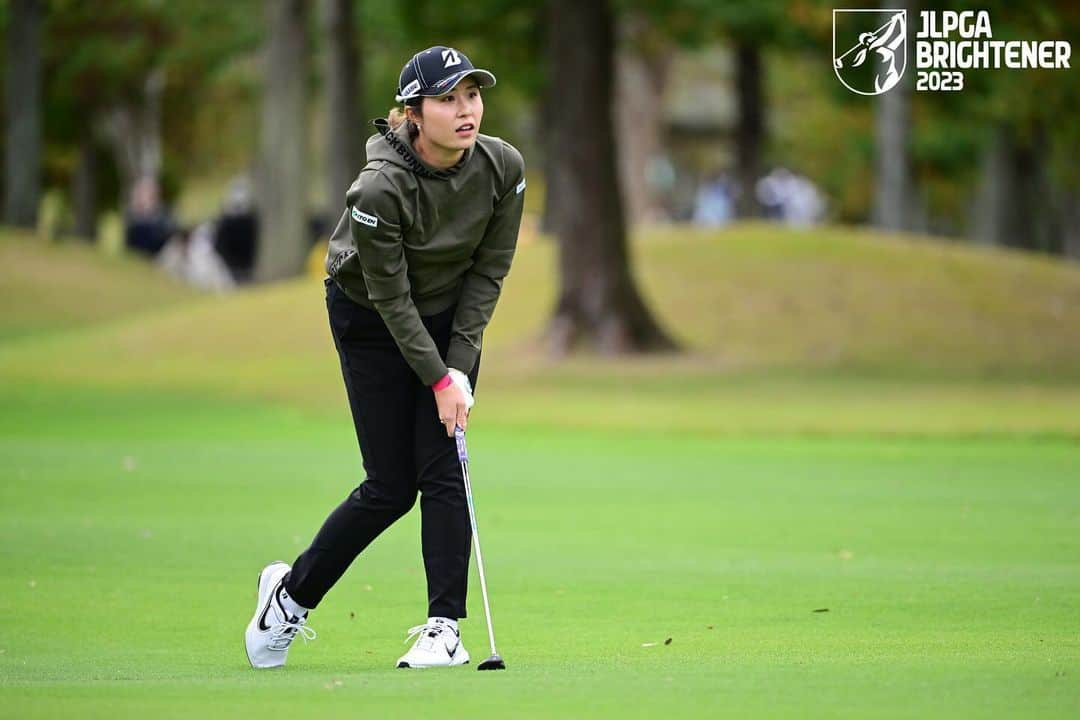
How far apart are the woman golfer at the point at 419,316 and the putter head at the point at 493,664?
7.0 inches

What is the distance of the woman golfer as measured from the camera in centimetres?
712

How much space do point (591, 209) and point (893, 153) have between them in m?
10.9

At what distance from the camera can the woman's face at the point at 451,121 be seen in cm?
710

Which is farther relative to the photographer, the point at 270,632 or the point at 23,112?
the point at 23,112

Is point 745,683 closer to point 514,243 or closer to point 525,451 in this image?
point 514,243

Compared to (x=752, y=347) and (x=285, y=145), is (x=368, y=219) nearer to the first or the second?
(x=752, y=347)

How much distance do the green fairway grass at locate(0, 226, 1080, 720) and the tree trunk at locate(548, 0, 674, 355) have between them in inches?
20.8

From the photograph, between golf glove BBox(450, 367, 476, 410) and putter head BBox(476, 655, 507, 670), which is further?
golf glove BBox(450, 367, 476, 410)

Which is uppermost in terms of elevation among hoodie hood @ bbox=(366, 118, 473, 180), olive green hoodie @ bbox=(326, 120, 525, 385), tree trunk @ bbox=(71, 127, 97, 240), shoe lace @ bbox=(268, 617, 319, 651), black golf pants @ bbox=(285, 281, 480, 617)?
tree trunk @ bbox=(71, 127, 97, 240)

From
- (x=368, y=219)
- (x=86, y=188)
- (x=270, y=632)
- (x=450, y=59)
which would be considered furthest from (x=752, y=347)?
(x=86, y=188)

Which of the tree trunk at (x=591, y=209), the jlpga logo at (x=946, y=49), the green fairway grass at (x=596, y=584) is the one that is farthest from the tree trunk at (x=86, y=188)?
the green fairway grass at (x=596, y=584)

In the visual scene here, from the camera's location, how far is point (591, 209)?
27188mm

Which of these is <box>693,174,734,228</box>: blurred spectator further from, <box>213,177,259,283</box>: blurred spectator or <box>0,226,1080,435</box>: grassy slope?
<box>0,226,1080,435</box>: grassy slope

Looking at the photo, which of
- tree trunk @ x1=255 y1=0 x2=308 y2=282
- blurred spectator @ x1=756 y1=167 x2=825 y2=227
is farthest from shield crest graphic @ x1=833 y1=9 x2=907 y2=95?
blurred spectator @ x1=756 y1=167 x2=825 y2=227
